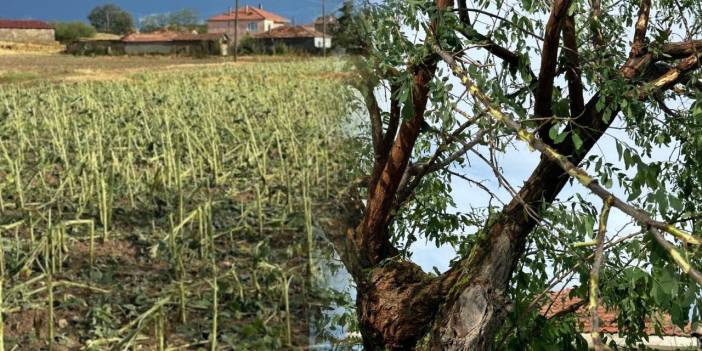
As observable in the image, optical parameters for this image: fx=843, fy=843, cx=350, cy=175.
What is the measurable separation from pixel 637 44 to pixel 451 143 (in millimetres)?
419

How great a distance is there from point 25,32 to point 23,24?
0.17 feet

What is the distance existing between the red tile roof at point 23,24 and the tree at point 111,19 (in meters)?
0.16

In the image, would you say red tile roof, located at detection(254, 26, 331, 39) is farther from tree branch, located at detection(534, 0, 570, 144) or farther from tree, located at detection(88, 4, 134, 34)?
tree branch, located at detection(534, 0, 570, 144)

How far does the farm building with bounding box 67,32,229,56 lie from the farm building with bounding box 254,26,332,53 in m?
0.09

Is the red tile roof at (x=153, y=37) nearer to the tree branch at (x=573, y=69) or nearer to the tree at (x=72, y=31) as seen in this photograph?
the tree at (x=72, y=31)

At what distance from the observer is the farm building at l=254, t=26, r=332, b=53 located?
130cm

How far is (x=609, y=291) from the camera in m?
1.62

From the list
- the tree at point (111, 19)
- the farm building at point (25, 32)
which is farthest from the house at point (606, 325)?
the farm building at point (25, 32)

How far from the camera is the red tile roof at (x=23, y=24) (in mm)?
1524

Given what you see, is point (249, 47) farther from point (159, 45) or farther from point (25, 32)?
point (25, 32)

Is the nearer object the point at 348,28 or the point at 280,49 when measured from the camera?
the point at 348,28

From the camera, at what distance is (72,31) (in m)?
1.46

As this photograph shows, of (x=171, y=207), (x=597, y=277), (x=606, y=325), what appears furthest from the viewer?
(x=606, y=325)

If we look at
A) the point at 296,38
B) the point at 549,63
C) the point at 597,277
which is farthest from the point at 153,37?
the point at 597,277
